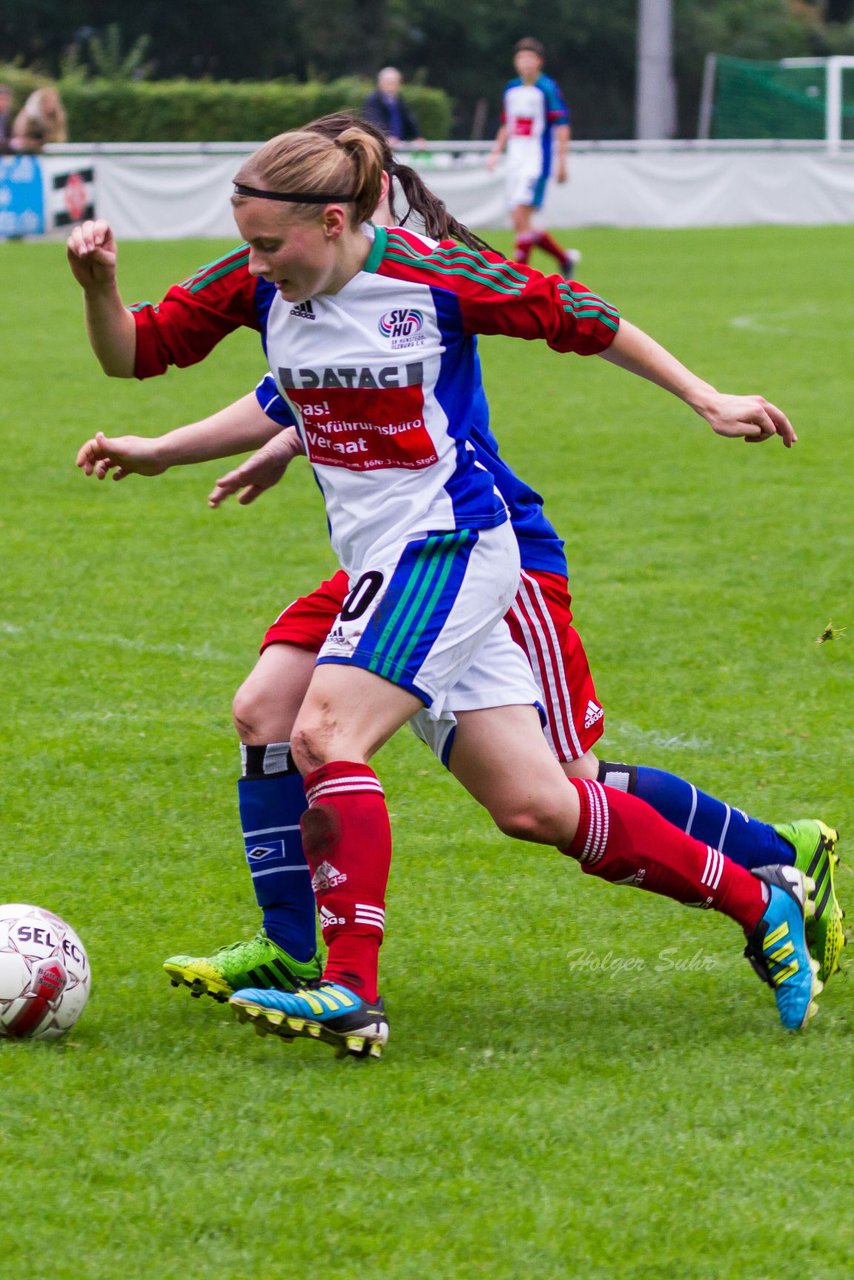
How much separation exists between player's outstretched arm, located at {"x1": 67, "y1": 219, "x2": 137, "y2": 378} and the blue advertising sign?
20.6 meters

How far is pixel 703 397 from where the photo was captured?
342 centimetres

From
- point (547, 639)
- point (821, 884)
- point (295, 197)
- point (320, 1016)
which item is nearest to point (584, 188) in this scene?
point (821, 884)

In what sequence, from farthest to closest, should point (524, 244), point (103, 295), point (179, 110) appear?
point (179, 110) < point (524, 244) < point (103, 295)

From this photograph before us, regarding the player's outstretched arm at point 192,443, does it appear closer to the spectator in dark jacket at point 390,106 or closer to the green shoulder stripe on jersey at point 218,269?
the green shoulder stripe on jersey at point 218,269

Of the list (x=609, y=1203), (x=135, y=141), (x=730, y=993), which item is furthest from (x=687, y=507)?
(x=135, y=141)

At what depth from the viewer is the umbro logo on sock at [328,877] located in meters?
3.38

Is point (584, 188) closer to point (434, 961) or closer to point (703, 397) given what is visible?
point (434, 961)

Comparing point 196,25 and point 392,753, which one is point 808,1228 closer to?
point 392,753

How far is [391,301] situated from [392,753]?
2.33 meters

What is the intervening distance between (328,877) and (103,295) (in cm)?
113

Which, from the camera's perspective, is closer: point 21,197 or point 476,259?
point 476,259

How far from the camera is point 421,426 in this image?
3.43 metres

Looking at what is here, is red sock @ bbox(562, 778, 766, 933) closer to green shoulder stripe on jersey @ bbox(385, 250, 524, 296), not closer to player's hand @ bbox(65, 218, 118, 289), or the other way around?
green shoulder stripe on jersey @ bbox(385, 250, 524, 296)

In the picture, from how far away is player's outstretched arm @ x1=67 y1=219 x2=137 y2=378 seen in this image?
343cm
